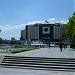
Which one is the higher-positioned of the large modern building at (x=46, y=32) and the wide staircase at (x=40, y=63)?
the large modern building at (x=46, y=32)

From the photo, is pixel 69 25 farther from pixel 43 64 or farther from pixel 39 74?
pixel 39 74

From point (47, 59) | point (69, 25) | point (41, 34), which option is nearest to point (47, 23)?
point (41, 34)

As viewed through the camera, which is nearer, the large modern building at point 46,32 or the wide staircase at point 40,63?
the wide staircase at point 40,63

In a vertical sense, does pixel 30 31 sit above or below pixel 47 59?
above

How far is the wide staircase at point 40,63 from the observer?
18.4 meters

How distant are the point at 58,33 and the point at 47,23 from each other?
12.8 metres

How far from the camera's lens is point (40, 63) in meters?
19.6

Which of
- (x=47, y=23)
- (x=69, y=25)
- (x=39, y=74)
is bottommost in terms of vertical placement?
(x=39, y=74)

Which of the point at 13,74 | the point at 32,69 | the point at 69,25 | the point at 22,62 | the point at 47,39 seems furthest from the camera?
the point at 47,39

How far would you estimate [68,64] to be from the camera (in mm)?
18969

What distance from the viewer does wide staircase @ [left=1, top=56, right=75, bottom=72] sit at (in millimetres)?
18388

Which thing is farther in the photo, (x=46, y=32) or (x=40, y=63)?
(x=46, y=32)

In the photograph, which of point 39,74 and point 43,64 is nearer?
point 39,74

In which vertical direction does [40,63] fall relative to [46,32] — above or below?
below
